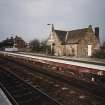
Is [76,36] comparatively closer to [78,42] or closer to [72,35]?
[72,35]

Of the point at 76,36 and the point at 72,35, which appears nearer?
the point at 76,36

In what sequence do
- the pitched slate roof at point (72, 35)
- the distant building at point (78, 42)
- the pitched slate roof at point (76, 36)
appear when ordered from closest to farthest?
the distant building at point (78, 42) < the pitched slate roof at point (76, 36) < the pitched slate roof at point (72, 35)

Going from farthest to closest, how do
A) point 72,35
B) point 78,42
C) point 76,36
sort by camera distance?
1. point 72,35
2. point 76,36
3. point 78,42

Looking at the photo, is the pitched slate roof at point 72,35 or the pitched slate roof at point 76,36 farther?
the pitched slate roof at point 72,35

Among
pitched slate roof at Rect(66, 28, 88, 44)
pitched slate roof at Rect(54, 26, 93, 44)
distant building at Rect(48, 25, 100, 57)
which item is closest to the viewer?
distant building at Rect(48, 25, 100, 57)

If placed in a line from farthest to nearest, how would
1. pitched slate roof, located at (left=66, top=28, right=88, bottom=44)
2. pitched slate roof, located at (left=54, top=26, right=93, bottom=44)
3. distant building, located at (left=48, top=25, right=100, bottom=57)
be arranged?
pitched slate roof, located at (left=54, top=26, right=93, bottom=44)
pitched slate roof, located at (left=66, top=28, right=88, bottom=44)
distant building, located at (left=48, top=25, right=100, bottom=57)

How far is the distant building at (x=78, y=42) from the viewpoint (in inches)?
1944

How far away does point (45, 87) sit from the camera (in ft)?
45.5

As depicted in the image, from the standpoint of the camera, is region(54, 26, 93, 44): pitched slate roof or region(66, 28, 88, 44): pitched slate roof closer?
region(66, 28, 88, 44): pitched slate roof

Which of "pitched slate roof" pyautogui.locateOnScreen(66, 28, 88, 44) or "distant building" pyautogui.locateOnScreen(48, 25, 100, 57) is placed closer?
"distant building" pyautogui.locateOnScreen(48, 25, 100, 57)

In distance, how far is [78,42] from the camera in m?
49.3

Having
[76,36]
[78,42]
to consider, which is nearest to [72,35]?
[76,36]

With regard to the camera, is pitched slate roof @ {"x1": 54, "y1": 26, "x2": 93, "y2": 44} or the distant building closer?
the distant building

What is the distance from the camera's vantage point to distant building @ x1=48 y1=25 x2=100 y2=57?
49375 millimetres
